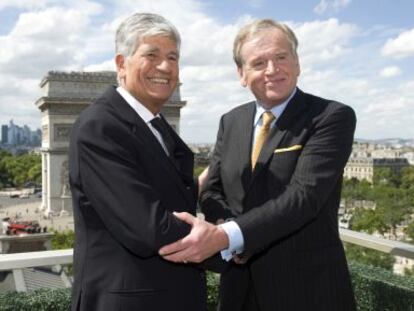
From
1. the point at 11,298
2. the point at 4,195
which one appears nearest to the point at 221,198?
the point at 11,298

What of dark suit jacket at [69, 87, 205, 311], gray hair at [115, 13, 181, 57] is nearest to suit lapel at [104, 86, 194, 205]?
dark suit jacket at [69, 87, 205, 311]

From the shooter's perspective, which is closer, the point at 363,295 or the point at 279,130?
the point at 279,130

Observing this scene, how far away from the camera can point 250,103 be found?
8.16 feet

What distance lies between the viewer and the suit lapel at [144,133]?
179cm

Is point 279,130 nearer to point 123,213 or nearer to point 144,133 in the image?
point 144,133

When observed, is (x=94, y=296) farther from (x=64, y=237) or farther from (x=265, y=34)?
(x=64, y=237)

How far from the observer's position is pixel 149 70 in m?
1.87

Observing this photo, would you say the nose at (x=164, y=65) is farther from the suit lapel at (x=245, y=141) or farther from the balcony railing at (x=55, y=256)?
the balcony railing at (x=55, y=256)

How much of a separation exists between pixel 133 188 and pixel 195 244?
249mm

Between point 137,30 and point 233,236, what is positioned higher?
point 137,30

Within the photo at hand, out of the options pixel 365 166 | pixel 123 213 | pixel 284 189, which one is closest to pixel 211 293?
pixel 284 189

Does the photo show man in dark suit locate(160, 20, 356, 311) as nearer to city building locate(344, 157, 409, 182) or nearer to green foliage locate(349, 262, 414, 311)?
green foliage locate(349, 262, 414, 311)

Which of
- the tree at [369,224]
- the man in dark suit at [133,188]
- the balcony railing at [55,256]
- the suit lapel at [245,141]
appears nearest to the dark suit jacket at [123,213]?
the man in dark suit at [133,188]

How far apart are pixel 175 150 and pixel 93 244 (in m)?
0.43
